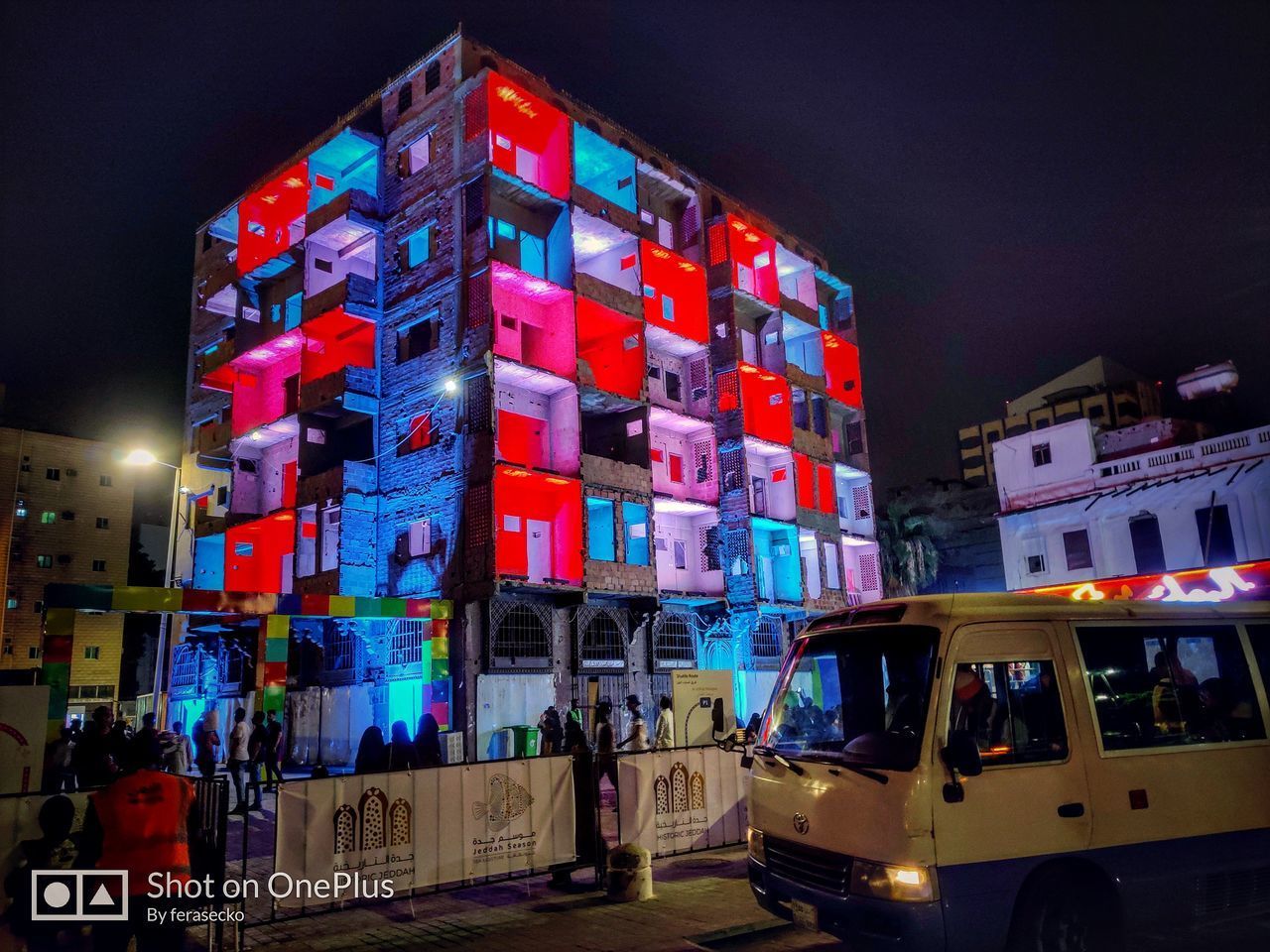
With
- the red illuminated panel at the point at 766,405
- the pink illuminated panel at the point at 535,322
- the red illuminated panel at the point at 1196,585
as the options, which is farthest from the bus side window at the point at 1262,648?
the red illuminated panel at the point at 766,405

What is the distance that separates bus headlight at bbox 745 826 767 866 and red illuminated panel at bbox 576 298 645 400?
24.8m

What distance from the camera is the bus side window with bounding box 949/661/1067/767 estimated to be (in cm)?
636

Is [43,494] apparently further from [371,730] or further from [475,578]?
[371,730]

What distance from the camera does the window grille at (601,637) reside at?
29.1 m

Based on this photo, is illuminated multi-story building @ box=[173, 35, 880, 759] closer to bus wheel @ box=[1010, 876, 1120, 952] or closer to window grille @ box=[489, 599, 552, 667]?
window grille @ box=[489, 599, 552, 667]

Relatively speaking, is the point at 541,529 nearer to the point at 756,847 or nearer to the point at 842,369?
the point at 842,369

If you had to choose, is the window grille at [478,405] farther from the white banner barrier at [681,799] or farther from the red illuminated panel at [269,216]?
the white banner barrier at [681,799]


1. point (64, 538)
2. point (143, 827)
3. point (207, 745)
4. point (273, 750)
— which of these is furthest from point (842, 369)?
point (64, 538)

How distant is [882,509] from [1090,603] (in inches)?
1727

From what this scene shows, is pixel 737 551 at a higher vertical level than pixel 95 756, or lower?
higher

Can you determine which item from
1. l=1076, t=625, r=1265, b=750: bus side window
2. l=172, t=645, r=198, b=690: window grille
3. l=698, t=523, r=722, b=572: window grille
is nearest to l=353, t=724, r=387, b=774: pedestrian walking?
l=1076, t=625, r=1265, b=750: bus side window

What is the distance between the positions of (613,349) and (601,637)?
35.4ft

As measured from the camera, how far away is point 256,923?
795cm

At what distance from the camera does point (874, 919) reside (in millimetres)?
5953
